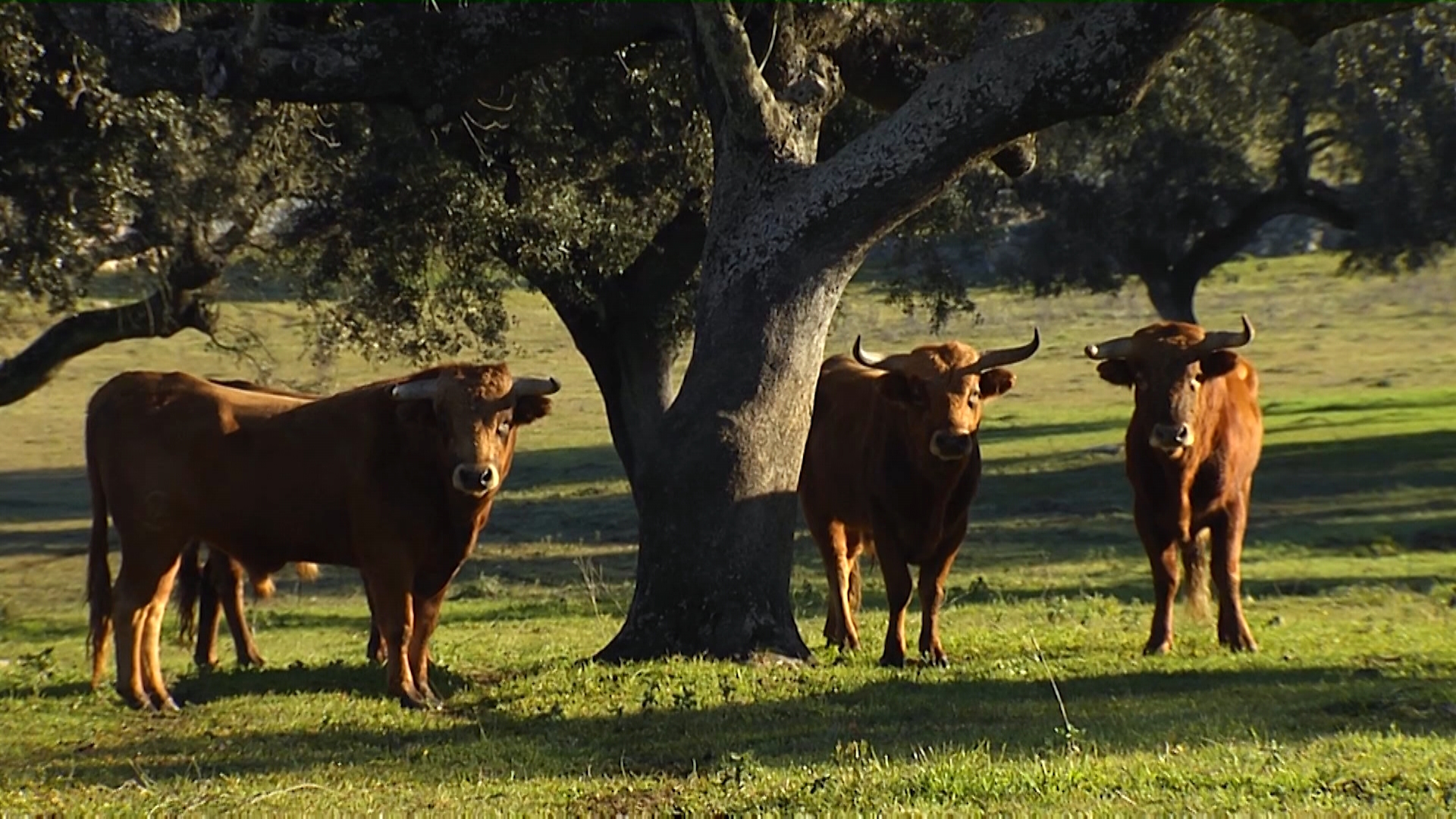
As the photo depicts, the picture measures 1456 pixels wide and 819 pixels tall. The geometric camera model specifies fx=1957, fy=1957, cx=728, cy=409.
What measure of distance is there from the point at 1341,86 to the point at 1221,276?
37425 millimetres

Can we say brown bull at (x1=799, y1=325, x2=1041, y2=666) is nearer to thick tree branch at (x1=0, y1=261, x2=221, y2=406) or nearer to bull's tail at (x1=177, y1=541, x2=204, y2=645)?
bull's tail at (x1=177, y1=541, x2=204, y2=645)

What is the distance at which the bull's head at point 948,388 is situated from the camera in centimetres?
1261

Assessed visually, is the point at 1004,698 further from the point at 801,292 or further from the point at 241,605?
the point at 241,605

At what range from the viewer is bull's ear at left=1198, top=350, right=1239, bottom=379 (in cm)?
1322

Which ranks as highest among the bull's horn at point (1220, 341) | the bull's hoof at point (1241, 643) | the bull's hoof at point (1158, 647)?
the bull's horn at point (1220, 341)

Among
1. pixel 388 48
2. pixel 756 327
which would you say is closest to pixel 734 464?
pixel 756 327

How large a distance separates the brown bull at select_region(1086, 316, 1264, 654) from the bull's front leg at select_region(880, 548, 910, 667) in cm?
165

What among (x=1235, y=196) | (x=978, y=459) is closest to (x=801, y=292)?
(x=978, y=459)

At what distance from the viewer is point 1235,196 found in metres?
32.2

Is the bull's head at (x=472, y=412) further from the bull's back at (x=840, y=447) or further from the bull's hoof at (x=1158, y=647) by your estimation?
the bull's hoof at (x=1158, y=647)

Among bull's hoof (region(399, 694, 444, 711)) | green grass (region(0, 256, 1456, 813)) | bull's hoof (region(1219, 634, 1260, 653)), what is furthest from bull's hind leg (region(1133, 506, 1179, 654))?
bull's hoof (region(399, 694, 444, 711))

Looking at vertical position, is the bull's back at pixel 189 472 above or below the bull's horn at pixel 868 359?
below

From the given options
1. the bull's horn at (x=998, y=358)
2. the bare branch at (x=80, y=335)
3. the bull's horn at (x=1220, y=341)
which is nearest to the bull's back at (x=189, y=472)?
the bull's horn at (x=998, y=358)

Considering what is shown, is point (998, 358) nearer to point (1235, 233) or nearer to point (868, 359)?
point (868, 359)
